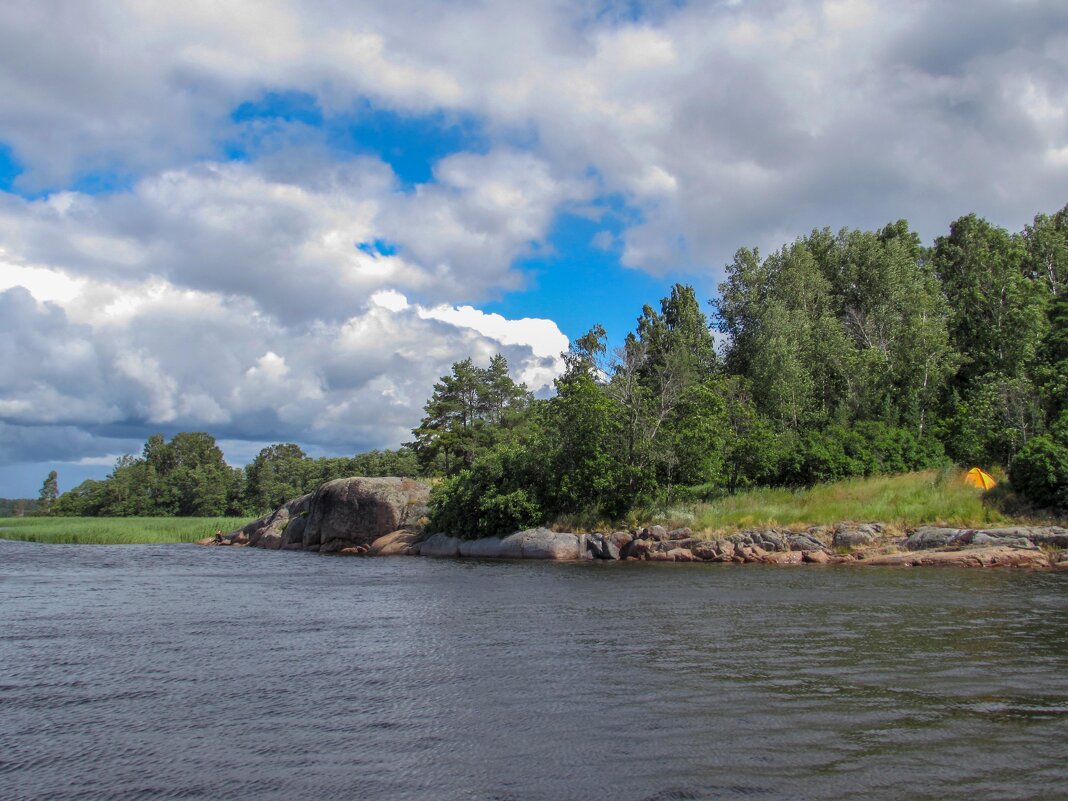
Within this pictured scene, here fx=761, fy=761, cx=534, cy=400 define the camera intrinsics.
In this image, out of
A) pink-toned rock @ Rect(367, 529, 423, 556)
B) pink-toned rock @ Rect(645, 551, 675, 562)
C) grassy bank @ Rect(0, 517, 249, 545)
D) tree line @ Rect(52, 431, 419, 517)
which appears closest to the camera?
pink-toned rock @ Rect(645, 551, 675, 562)

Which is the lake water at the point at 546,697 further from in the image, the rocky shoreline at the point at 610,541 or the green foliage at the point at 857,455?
the green foliage at the point at 857,455

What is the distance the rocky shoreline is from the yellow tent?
20.2ft

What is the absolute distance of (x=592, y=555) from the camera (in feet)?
148

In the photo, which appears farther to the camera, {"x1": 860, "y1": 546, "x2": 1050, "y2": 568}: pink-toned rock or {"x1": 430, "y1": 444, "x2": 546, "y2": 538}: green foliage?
{"x1": 430, "y1": 444, "x2": 546, "y2": 538}: green foliage

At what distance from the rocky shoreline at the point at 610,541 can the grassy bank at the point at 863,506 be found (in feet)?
5.47

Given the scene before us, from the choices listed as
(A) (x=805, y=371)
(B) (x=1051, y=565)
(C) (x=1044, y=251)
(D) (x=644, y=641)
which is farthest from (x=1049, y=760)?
(C) (x=1044, y=251)

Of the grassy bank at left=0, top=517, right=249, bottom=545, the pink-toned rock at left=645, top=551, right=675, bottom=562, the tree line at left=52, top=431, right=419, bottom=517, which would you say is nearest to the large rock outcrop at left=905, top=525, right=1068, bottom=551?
the pink-toned rock at left=645, top=551, right=675, bottom=562

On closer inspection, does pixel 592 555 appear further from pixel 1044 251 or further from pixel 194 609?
pixel 1044 251

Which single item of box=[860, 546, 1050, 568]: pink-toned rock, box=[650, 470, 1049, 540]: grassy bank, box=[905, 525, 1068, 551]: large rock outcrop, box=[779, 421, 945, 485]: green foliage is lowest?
box=[860, 546, 1050, 568]: pink-toned rock

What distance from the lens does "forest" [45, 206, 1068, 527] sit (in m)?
48.8

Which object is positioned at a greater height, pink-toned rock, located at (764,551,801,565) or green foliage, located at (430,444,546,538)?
green foliage, located at (430,444,546,538)

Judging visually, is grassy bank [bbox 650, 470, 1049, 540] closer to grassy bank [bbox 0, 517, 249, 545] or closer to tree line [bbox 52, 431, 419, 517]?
grassy bank [bbox 0, 517, 249, 545]

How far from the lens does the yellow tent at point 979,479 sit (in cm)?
4191

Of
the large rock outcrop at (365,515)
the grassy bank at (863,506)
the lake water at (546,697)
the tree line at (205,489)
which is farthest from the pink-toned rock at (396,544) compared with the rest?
the tree line at (205,489)
